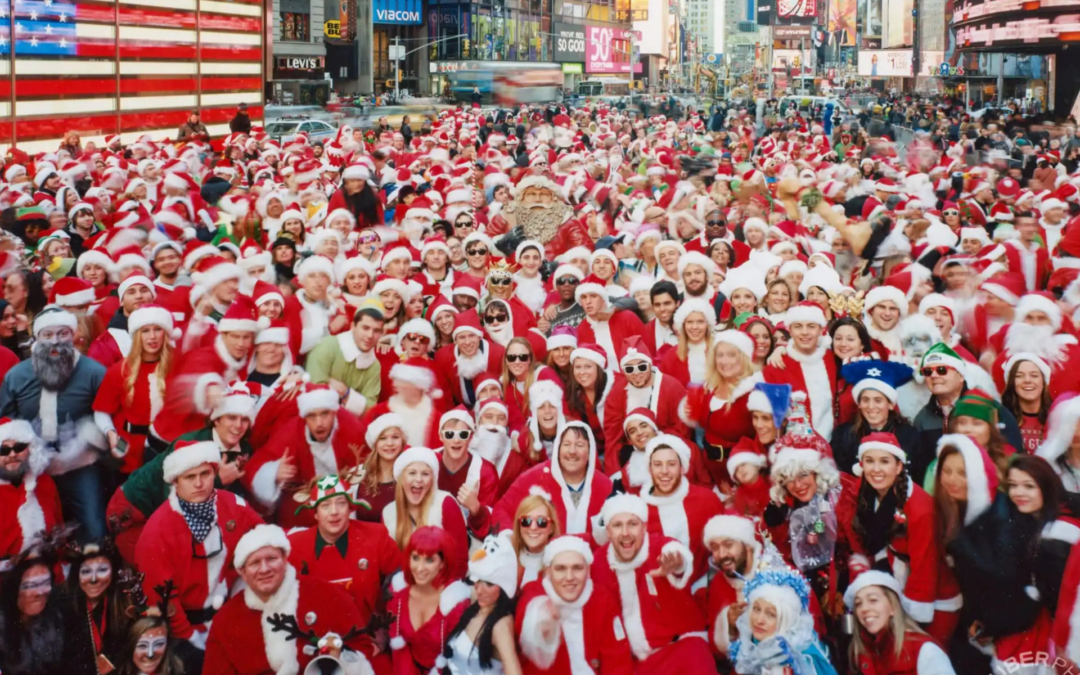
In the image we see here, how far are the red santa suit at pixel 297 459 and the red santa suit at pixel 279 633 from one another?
3.42 ft

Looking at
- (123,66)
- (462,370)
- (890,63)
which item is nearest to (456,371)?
(462,370)

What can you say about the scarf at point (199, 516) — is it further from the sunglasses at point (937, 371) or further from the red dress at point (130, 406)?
the sunglasses at point (937, 371)

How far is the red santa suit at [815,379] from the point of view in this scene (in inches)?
265

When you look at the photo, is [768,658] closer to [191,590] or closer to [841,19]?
[191,590]

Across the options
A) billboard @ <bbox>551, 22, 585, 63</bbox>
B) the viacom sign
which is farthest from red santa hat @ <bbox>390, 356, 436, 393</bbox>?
billboard @ <bbox>551, 22, 585, 63</bbox>

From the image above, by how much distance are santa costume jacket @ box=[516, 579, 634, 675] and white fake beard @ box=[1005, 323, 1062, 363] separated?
352 centimetres

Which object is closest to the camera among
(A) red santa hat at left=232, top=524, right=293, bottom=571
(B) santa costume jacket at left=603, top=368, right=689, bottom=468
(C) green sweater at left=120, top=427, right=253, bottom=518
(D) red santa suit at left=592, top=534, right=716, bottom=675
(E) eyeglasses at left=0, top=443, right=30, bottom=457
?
(A) red santa hat at left=232, top=524, right=293, bottom=571

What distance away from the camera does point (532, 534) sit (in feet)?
16.8

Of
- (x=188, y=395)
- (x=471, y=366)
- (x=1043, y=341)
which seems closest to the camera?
(x=188, y=395)

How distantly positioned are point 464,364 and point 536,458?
1430mm

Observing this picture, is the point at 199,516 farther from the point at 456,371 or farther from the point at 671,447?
the point at 456,371

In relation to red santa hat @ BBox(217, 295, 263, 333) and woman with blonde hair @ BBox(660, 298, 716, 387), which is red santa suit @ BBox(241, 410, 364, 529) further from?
woman with blonde hair @ BBox(660, 298, 716, 387)

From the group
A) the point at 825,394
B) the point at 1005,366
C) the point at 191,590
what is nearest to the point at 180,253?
the point at 191,590

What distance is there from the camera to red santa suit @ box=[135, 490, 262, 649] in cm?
513
